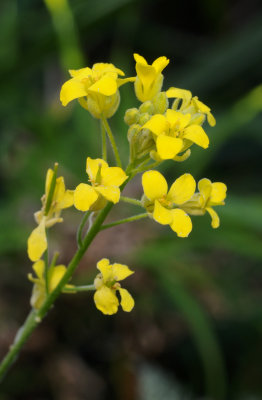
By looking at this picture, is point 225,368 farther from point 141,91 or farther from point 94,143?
point 141,91

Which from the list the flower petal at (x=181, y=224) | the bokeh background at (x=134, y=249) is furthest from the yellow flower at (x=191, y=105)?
the bokeh background at (x=134, y=249)

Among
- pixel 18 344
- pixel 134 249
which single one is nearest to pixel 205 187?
pixel 18 344

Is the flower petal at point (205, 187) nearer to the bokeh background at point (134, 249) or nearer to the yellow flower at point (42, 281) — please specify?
the yellow flower at point (42, 281)

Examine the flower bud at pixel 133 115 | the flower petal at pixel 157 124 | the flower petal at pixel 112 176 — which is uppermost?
the flower bud at pixel 133 115

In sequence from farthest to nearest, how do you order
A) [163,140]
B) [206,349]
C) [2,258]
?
[2,258]
[206,349]
[163,140]

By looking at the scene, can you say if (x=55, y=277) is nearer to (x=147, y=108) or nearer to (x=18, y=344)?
(x=18, y=344)

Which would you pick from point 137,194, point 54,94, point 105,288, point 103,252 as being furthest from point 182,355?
point 54,94

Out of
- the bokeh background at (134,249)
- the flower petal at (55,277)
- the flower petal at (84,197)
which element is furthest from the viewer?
the bokeh background at (134,249)
